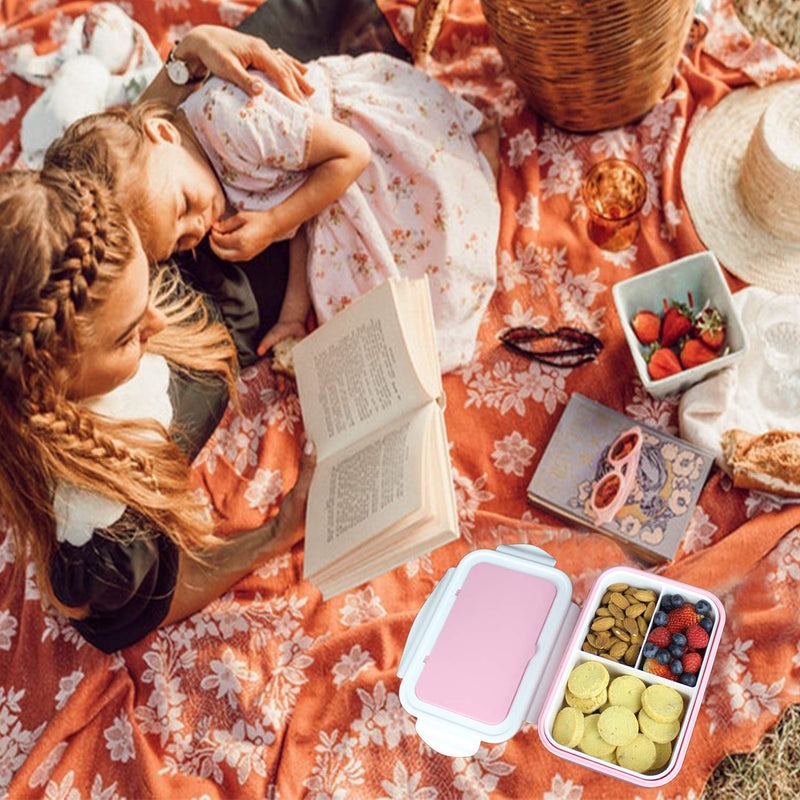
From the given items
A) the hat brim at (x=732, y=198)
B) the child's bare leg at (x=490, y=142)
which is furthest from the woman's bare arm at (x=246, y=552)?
the hat brim at (x=732, y=198)

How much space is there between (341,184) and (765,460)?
0.80 meters

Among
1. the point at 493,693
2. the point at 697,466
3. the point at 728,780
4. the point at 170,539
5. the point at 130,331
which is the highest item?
the point at 130,331

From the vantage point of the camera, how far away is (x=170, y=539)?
1352 mm

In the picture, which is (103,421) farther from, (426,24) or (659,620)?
(426,24)

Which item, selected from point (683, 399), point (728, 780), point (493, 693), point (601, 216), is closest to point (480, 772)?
point (493, 693)

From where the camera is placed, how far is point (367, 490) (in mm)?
1251

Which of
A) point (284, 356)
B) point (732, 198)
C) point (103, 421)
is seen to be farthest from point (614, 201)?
point (103, 421)

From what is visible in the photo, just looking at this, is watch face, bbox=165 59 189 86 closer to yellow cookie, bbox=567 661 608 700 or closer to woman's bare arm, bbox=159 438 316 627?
woman's bare arm, bbox=159 438 316 627

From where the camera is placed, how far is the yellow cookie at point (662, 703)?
3.82 ft

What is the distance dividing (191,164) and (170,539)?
57 centimetres

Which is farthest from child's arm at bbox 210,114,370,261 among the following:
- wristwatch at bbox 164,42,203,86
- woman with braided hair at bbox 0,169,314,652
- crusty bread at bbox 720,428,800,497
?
crusty bread at bbox 720,428,800,497

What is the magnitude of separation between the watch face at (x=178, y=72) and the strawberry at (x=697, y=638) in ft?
3.82

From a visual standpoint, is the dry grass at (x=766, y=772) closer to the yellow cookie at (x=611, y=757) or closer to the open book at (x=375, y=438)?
the yellow cookie at (x=611, y=757)

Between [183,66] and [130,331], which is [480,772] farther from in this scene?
[183,66]
